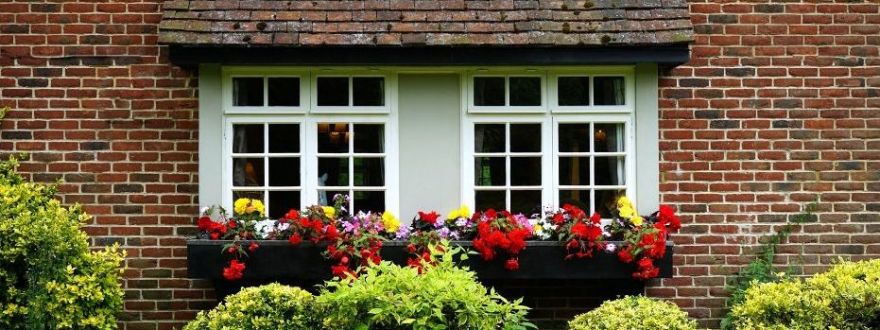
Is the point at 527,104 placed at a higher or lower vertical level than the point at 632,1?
lower

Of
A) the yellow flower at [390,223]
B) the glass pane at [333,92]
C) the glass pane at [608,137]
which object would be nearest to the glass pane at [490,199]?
the yellow flower at [390,223]

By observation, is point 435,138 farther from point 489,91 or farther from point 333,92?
point 333,92

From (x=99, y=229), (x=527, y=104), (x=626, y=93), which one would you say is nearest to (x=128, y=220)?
(x=99, y=229)

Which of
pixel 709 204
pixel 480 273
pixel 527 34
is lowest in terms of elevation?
pixel 480 273

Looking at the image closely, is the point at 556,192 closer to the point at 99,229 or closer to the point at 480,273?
the point at 480,273

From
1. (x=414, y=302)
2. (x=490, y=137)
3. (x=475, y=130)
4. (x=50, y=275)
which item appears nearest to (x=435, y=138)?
(x=475, y=130)

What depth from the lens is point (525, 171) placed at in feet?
22.5

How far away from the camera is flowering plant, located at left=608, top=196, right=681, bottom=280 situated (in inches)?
247

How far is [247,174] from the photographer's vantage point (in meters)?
A: 6.82

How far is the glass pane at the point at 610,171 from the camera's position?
272 inches

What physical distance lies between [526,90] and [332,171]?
66.7 inches

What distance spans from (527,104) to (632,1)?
45.1 inches

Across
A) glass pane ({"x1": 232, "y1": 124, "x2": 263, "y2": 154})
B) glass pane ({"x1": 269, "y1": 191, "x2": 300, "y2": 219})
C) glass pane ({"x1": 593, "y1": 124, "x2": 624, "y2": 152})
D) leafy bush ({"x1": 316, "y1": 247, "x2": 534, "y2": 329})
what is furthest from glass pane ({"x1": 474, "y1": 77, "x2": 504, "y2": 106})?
leafy bush ({"x1": 316, "y1": 247, "x2": 534, "y2": 329})

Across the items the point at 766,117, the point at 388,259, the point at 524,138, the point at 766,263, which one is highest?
the point at 766,117
